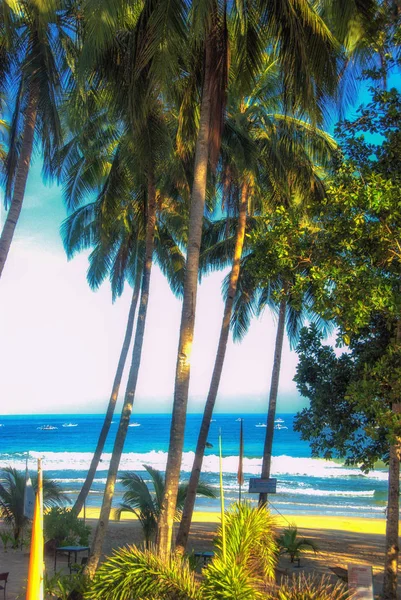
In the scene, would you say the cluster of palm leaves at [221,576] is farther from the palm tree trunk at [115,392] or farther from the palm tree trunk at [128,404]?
the palm tree trunk at [115,392]

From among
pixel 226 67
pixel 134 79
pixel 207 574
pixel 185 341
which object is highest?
pixel 226 67

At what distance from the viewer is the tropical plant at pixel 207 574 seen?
575 centimetres

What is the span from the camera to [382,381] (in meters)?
9.17

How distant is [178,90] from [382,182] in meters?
3.94

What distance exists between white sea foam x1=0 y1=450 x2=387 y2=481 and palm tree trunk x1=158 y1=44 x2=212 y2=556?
3429 cm

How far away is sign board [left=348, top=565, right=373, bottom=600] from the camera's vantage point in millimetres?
6424

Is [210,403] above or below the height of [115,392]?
below

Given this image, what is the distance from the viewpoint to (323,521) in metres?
23.7

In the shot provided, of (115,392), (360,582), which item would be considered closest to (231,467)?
(115,392)

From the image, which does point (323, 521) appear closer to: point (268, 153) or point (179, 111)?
point (268, 153)

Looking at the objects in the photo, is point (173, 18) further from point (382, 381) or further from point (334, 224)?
point (382, 381)

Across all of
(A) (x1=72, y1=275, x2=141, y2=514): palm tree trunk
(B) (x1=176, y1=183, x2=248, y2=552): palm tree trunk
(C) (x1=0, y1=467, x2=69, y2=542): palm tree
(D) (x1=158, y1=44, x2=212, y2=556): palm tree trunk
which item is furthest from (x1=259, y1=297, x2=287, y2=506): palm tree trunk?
(D) (x1=158, y1=44, x2=212, y2=556): palm tree trunk

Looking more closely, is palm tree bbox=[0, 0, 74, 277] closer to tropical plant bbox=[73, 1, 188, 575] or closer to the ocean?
tropical plant bbox=[73, 1, 188, 575]

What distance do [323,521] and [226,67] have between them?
60.1ft
